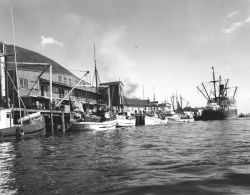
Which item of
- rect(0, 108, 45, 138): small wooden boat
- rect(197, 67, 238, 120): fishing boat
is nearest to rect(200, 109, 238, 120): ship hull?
rect(197, 67, 238, 120): fishing boat

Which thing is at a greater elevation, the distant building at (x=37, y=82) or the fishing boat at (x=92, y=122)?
the distant building at (x=37, y=82)

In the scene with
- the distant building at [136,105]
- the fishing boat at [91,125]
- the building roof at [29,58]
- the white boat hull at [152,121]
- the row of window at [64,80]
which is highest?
the building roof at [29,58]

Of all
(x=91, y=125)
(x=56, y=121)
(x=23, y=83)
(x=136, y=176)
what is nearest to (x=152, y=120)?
(x=91, y=125)

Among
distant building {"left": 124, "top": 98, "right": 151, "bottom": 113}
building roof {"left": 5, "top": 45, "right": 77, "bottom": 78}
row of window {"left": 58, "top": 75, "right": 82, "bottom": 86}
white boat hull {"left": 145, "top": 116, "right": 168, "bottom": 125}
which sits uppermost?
building roof {"left": 5, "top": 45, "right": 77, "bottom": 78}

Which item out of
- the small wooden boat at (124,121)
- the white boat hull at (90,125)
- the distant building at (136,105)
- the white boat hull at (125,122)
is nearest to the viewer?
the white boat hull at (90,125)

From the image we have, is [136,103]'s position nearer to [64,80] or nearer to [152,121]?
[152,121]

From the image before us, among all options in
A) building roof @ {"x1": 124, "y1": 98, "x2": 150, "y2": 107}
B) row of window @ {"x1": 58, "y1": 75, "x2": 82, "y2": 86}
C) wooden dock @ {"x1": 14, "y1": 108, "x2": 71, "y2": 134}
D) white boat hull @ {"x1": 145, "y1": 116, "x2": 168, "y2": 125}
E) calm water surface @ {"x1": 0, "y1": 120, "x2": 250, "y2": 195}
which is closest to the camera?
calm water surface @ {"x1": 0, "y1": 120, "x2": 250, "y2": 195}

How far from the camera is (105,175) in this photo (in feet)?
35.6

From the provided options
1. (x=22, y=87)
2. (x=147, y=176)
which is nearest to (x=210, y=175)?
(x=147, y=176)

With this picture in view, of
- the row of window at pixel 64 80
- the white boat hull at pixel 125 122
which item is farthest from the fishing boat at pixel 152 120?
the row of window at pixel 64 80

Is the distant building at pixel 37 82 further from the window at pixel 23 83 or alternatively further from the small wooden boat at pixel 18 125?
the small wooden boat at pixel 18 125

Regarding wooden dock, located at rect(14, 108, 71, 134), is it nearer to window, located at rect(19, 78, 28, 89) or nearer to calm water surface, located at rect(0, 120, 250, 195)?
window, located at rect(19, 78, 28, 89)

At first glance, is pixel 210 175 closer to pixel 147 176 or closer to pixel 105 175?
pixel 147 176

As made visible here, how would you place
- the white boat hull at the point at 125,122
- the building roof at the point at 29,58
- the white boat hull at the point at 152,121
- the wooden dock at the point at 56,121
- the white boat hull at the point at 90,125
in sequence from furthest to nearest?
the white boat hull at the point at 152,121 < the white boat hull at the point at 125,122 < the building roof at the point at 29,58 < the white boat hull at the point at 90,125 < the wooden dock at the point at 56,121
